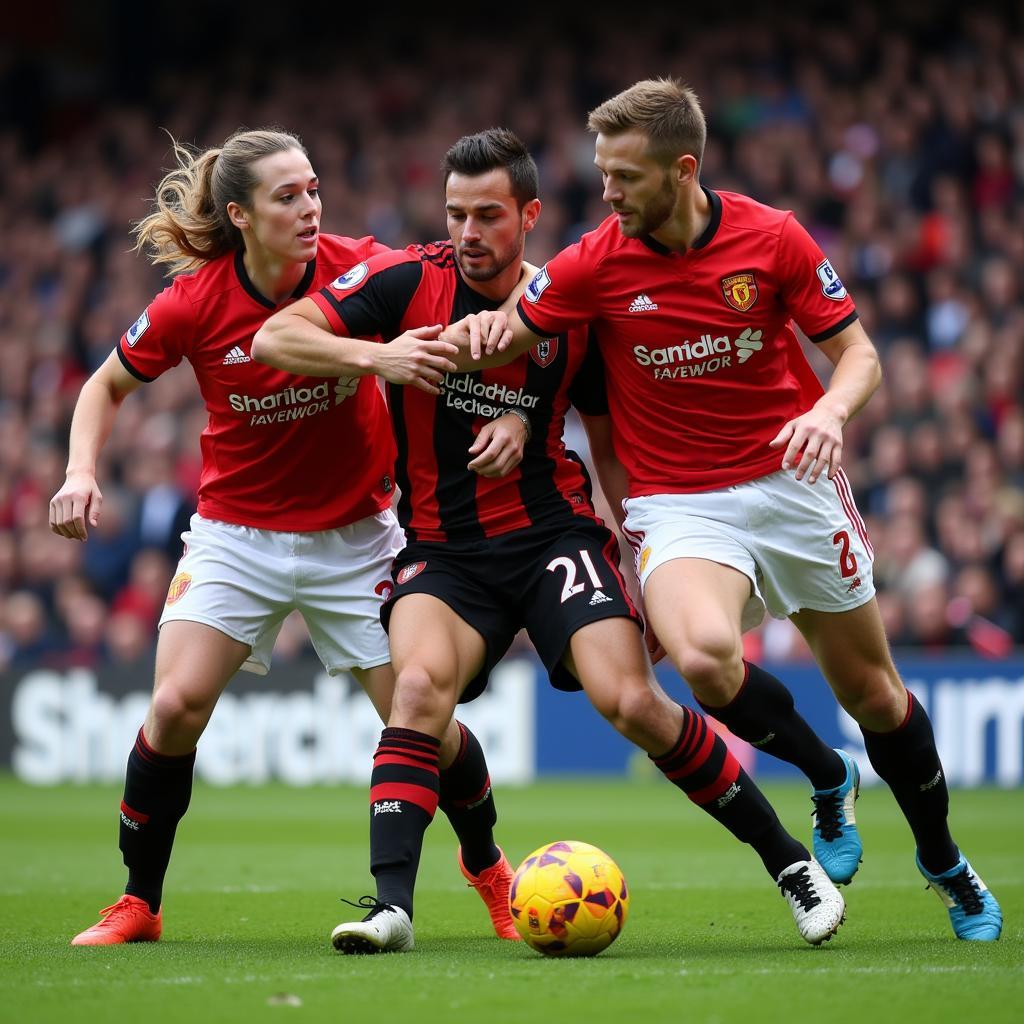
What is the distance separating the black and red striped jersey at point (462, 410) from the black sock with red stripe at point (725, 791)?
0.94 meters

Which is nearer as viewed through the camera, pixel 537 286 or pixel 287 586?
pixel 537 286

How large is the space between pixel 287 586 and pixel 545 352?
1.24 metres

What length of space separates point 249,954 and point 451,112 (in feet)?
54.4

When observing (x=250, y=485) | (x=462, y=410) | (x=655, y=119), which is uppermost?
(x=655, y=119)

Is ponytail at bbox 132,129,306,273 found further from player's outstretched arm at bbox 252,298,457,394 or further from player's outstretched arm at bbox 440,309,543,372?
player's outstretched arm at bbox 440,309,543,372

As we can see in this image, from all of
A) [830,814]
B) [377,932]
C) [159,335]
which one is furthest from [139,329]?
[830,814]

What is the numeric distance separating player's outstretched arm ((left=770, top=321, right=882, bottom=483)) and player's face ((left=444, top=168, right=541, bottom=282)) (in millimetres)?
1120

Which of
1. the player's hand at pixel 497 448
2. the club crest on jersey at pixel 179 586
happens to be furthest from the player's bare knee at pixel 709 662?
the club crest on jersey at pixel 179 586

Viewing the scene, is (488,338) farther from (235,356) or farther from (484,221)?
(235,356)

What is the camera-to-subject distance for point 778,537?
5879 mm

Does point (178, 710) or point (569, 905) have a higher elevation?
point (178, 710)

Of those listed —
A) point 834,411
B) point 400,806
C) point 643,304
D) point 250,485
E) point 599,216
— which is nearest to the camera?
point 834,411

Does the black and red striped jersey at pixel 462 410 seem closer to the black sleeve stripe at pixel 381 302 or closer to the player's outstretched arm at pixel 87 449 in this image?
the black sleeve stripe at pixel 381 302

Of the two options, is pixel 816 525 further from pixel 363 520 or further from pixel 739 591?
pixel 363 520
